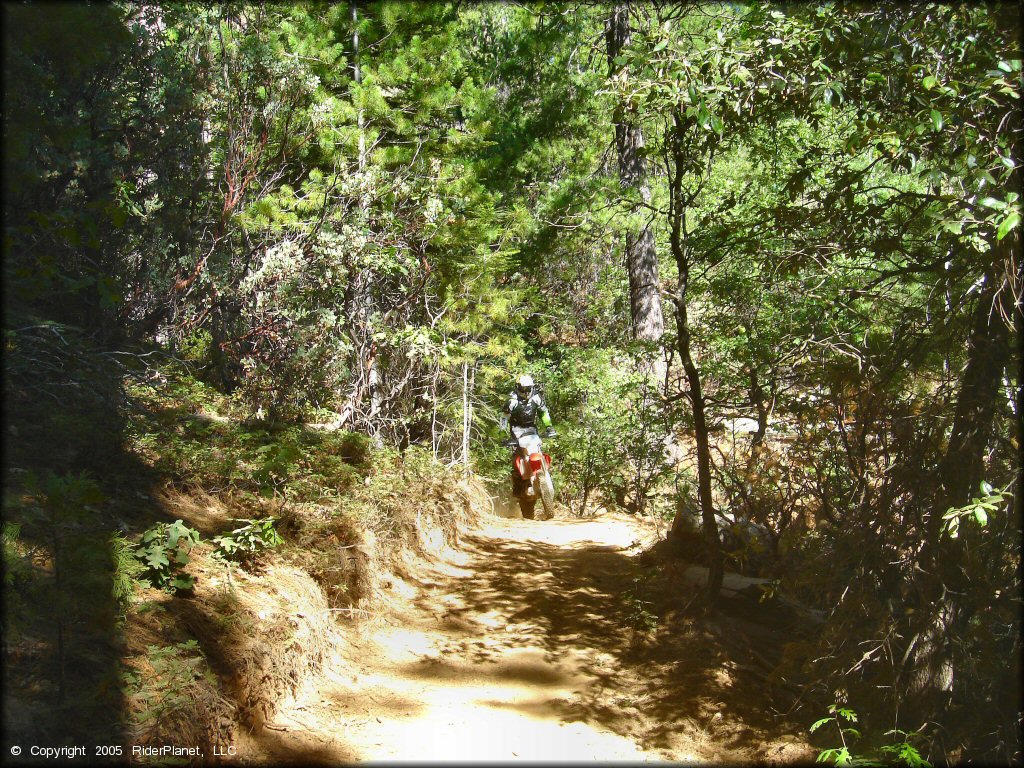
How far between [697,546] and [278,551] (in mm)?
4312

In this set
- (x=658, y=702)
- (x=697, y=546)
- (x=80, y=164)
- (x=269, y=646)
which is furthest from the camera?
(x=697, y=546)

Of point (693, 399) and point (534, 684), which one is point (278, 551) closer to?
point (534, 684)

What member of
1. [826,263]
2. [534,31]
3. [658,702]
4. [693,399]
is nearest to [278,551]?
[658,702]

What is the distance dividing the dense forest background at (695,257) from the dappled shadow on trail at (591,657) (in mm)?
687

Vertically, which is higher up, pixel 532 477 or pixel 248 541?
pixel 532 477

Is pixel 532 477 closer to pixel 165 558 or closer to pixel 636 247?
pixel 636 247

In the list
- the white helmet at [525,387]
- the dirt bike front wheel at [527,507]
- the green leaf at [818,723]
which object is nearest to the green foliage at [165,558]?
the green leaf at [818,723]

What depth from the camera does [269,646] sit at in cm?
488

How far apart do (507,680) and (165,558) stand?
2.72 meters

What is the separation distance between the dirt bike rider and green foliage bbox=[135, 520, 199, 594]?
732 centimetres

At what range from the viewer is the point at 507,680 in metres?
5.88

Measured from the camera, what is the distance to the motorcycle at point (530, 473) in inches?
472

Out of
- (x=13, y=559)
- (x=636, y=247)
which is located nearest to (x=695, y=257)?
(x=13, y=559)

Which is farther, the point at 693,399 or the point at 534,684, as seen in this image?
the point at 693,399
